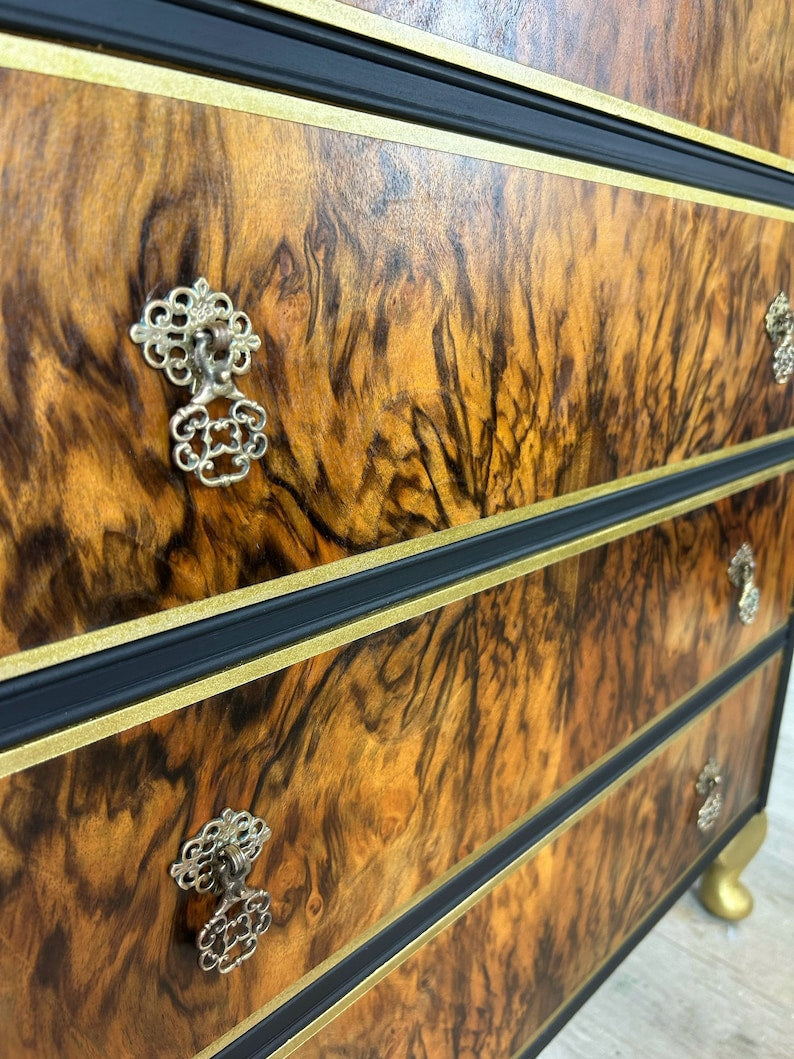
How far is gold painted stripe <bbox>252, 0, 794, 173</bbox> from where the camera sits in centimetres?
36

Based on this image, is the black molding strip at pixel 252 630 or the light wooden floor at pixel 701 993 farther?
the light wooden floor at pixel 701 993

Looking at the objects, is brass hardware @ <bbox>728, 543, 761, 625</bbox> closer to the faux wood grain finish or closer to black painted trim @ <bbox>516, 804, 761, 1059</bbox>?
the faux wood grain finish

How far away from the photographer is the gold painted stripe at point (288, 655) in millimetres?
349

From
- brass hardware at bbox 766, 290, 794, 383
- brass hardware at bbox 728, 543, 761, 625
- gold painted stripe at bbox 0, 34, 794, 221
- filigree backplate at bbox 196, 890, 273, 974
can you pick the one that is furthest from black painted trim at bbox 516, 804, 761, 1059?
gold painted stripe at bbox 0, 34, 794, 221

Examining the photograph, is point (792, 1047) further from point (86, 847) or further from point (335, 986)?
point (86, 847)

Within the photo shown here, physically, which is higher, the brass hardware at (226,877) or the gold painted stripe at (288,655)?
the gold painted stripe at (288,655)

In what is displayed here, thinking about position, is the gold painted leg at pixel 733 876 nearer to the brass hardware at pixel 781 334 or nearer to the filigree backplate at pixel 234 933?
the brass hardware at pixel 781 334

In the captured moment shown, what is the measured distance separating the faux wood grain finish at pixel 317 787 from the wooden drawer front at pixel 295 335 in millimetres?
74

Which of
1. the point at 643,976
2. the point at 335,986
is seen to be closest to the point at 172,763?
the point at 335,986

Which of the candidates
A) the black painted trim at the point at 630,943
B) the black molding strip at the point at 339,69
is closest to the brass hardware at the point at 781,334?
the black molding strip at the point at 339,69

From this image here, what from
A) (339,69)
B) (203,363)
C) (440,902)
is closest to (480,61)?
(339,69)

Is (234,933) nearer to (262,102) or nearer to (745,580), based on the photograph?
(262,102)

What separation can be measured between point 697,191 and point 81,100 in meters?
0.47

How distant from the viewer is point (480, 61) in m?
0.43
